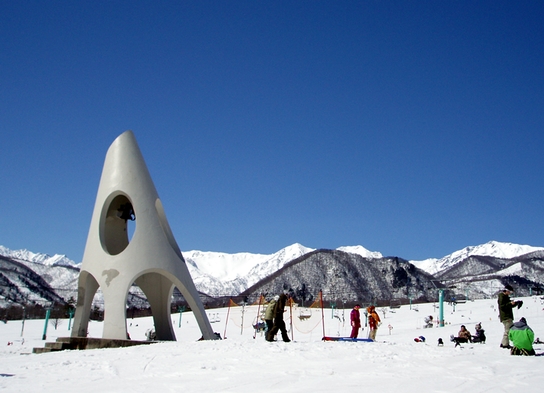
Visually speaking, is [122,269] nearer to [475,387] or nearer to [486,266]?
[475,387]

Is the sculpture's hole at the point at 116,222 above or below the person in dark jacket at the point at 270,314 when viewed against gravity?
above

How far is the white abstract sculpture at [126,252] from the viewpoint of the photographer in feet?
56.2

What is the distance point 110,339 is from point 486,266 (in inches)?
7937

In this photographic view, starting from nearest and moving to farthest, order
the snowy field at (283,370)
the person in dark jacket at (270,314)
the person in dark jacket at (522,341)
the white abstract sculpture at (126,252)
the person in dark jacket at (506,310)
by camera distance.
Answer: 1. the snowy field at (283,370)
2. the person in dark jacket at (522,341)
3. the person in dark jacket at (506,310)
4. the person in dark jacket at (270,314)
5. the white abstract sculpture at (126,252)

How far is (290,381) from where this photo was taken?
7.62 metres

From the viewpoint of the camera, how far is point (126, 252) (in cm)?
1753

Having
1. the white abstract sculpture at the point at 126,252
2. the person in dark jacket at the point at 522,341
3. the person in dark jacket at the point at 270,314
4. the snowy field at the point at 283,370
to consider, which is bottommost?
the snowy field at the point at 283,370

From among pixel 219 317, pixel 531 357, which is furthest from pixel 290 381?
pixel 219 317

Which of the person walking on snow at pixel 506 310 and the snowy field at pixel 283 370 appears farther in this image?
the person walking on snow at pixel 506 310

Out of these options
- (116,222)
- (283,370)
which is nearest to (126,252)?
(116,222)

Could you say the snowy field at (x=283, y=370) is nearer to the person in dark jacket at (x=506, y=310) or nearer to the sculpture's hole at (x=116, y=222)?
the person in dark jacket at (x=506, y=310)

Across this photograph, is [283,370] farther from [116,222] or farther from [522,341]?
[116,222]

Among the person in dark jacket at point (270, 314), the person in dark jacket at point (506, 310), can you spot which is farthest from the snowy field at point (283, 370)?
the person in dark jacket at point (270, 314)

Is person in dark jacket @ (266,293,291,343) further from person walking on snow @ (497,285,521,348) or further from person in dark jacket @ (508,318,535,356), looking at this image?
person in dark jacket @ (508,318,535,356)
